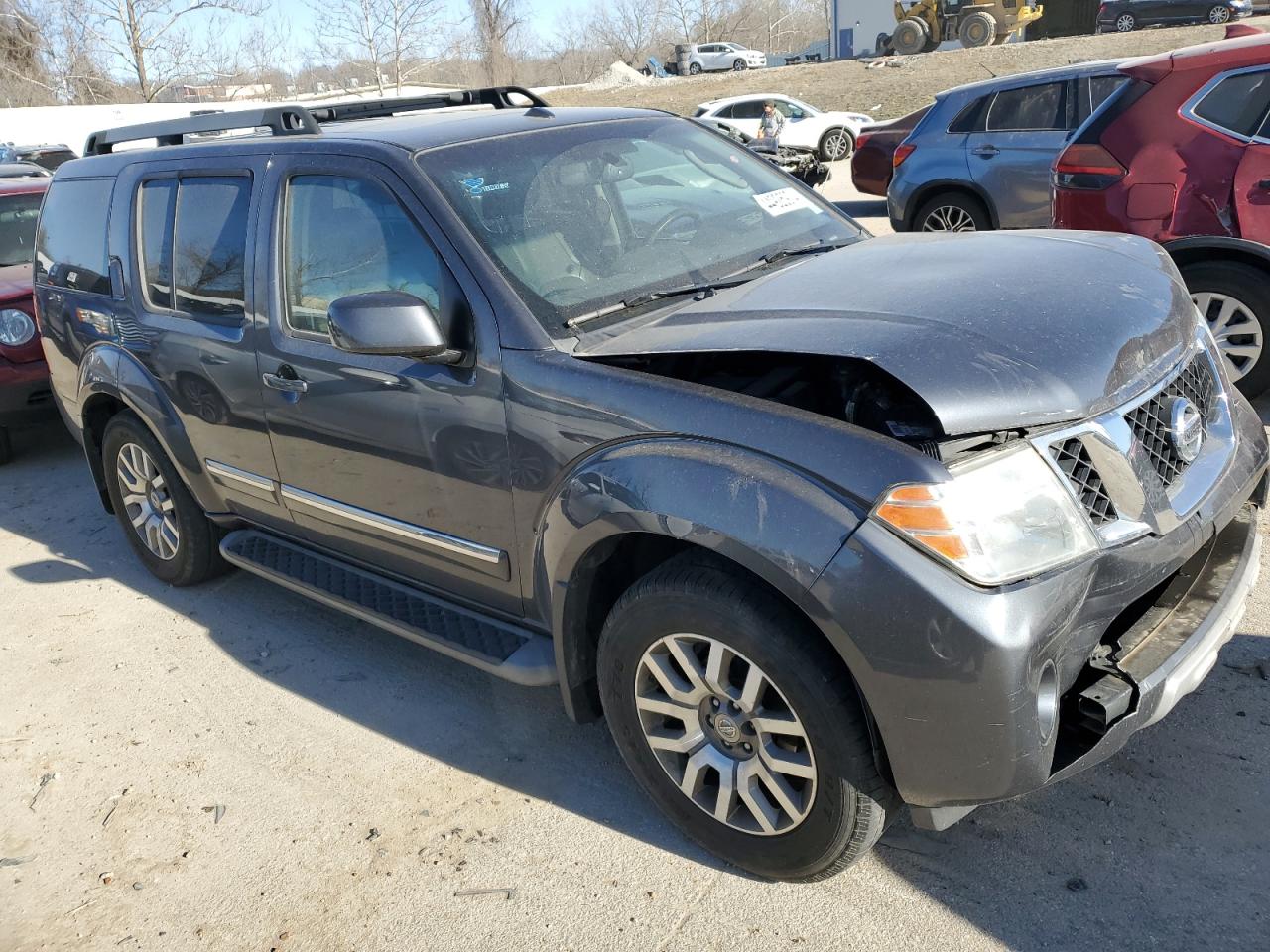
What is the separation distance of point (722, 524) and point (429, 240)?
1340 mm

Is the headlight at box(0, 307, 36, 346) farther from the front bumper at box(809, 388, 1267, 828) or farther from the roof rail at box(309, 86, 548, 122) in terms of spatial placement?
the front bumper at box(809, 388, 1267, 828)

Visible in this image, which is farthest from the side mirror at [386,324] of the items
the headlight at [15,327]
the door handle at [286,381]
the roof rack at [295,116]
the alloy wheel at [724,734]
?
the headlight at [15,327]

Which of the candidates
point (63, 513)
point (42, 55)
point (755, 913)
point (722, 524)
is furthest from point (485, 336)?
point (42, 55)

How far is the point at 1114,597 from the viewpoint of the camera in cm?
234

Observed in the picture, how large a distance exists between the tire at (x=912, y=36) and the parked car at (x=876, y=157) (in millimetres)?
28925

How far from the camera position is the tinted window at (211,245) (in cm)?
379

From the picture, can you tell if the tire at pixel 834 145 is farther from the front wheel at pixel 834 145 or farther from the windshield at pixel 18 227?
the windshield at pixel 18 227

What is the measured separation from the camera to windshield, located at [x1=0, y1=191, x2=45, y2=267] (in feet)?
25.6

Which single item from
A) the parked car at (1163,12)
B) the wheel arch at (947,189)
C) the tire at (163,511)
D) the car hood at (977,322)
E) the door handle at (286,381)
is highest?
the parked car at (1163,12)

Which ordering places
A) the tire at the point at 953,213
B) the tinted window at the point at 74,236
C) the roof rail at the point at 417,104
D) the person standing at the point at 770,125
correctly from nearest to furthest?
the roof rail at the point at 417,104
the tinted window at the point at 74,236
the tire at the point at 953,213
the person standing at the point at 770,125

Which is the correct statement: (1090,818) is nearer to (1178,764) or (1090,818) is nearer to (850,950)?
(1178,764)

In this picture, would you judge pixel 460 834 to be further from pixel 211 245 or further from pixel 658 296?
pixel 211 245

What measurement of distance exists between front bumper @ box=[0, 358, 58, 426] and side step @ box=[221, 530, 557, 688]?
336 centimetres

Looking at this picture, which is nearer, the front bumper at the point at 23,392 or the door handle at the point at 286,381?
the door handle at the point at 286,381
